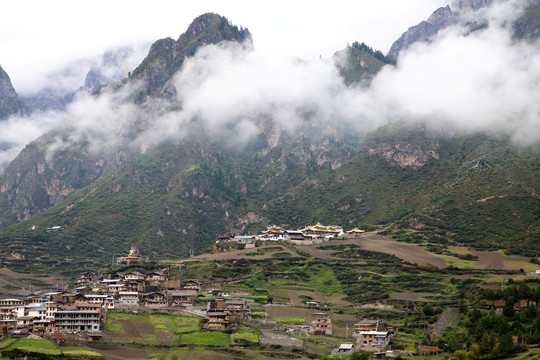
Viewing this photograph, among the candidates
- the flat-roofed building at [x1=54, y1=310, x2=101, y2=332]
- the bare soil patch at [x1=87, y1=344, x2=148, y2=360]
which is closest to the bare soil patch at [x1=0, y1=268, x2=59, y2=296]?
the flat-roofed building at [x1=54, y1=310, x2=101, y2=332]

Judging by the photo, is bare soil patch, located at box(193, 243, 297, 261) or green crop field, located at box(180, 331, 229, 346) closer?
green crop field, located at box(180, 331, 229, 346)

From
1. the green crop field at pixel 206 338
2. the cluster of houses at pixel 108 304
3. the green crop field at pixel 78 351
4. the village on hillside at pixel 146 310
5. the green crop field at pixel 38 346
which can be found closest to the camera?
the green crop field at pixel 38 346

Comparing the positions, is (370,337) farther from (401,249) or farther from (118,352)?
(401,249)

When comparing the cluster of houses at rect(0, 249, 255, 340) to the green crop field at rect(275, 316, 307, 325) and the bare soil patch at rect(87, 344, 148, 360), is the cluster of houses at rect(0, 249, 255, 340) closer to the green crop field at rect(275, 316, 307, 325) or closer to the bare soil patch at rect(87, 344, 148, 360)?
the bare soil patch at rect(87, 344, 148, 360)

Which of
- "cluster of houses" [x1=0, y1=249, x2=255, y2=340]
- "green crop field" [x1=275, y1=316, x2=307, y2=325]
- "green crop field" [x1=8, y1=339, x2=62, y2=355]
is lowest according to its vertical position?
"green crop field" [x1=8, y1=339, x2=62, y2=355]

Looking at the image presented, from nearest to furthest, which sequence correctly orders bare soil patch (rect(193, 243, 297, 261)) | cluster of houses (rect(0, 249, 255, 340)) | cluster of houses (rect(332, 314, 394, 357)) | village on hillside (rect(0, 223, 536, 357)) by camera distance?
cluster of houses (rect(332, 314, 394, 357)) < village on hillside (rect(0, 223, 536, 357)) < cluster of houses (rect(0, 249, 255, 340)) < bare soil patch (rect(193, 243, 297, 261))

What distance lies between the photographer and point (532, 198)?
193125 millimetres

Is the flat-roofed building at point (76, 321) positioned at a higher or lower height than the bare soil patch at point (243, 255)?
lower

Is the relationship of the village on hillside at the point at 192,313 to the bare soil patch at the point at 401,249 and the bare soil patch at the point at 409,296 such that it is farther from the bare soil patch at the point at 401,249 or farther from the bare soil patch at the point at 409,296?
the bare soil patch at the point at 401,249

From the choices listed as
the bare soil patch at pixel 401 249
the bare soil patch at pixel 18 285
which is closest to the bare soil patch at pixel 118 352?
the bare soil patch at pixel 18 285

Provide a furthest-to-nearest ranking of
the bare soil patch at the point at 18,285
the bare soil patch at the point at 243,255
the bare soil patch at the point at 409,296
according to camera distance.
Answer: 1. the bare soil patch at the point at 18,285
2. the bare soil patch at the point at 243,255
3. the bare soil patch at the point at 409,296

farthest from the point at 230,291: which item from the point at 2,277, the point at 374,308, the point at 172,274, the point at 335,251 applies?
the point at 2,277

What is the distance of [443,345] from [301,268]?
6000 cm

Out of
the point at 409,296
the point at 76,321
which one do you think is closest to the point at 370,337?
the point at 409,296
